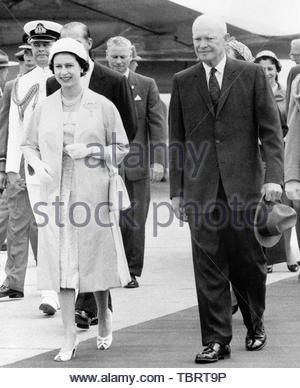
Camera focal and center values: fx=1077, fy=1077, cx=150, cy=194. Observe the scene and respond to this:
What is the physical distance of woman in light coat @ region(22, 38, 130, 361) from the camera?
587 centimetres

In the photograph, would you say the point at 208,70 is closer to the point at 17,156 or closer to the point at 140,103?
the point at 17,156

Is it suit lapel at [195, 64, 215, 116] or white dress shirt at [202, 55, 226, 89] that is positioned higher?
white dress shirt at [202, 55, 226, 89]

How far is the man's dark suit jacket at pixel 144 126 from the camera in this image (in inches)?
359

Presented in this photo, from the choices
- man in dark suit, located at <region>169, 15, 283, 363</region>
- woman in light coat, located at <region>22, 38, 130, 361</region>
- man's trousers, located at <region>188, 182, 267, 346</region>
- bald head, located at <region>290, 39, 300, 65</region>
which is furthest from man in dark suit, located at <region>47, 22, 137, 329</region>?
bald head, located at <region>290, 39, 300, 65</region>

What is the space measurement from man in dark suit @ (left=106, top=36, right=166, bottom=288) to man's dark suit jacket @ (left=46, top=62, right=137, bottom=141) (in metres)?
2.25

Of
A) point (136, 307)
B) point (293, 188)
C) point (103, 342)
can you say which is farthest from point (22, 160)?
point (103, 342)

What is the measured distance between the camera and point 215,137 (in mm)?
5816

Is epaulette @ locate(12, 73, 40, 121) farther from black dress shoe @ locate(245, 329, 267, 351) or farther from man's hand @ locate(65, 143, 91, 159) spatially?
black dress shoe @ locate(245, 329, 267, 351)

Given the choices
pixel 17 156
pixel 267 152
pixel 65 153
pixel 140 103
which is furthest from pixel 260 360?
pixel 140 103

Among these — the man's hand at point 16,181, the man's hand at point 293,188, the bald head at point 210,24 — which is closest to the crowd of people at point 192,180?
the bald head at point 210,24

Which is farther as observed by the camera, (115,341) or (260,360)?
(115,341)

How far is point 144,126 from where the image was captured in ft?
30.2

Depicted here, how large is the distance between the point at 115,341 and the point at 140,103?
10.7 feet

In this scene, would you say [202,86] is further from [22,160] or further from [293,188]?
[22,160]
